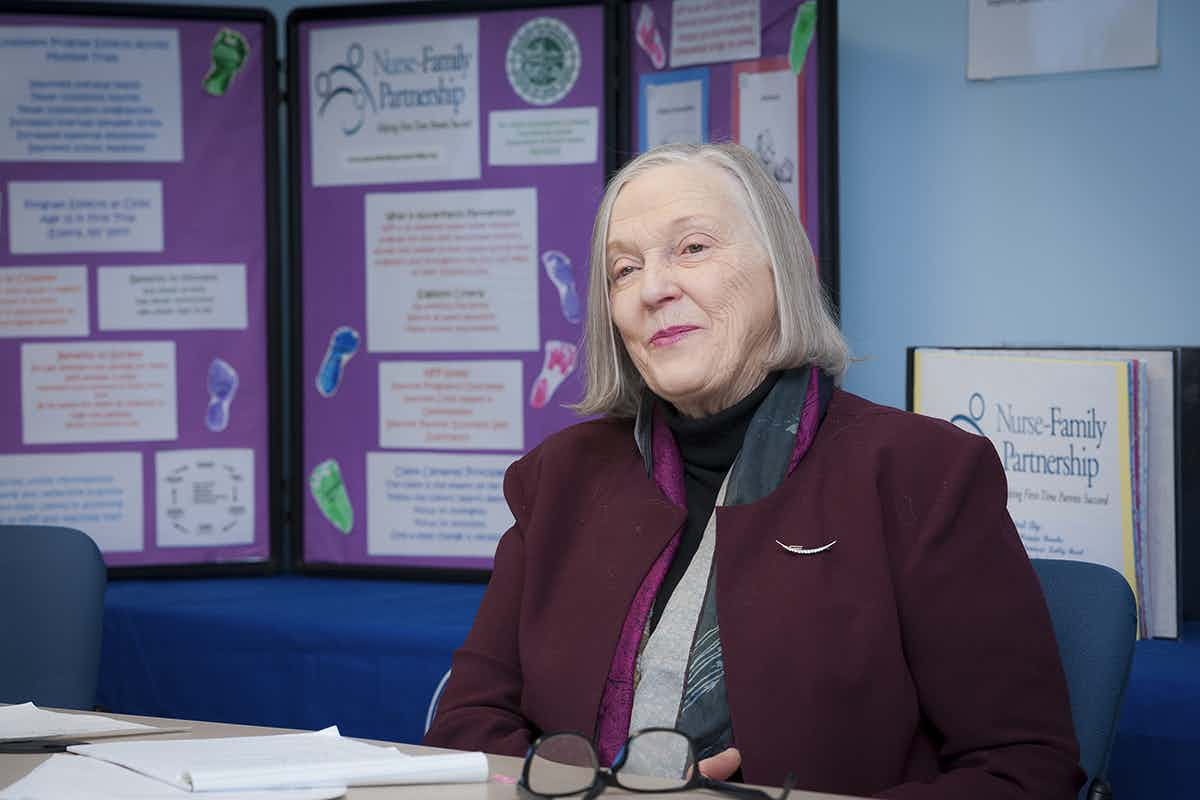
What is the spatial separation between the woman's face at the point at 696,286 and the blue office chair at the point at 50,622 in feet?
3.46

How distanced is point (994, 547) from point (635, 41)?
1713 millimetres

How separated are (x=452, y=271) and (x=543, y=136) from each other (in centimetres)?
36

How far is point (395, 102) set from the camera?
2.94 m

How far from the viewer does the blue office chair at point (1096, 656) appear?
4.60 feet

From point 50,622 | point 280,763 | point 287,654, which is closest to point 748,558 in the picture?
→ point 280,763

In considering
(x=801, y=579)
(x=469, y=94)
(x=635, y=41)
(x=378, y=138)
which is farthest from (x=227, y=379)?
(x=801, y=579)

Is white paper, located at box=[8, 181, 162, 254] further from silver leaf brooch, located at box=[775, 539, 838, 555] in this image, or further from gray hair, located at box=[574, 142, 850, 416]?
silver leaf brooch, located at box=[775, 539, 838, 555]

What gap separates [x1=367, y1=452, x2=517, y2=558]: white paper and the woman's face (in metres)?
1.24

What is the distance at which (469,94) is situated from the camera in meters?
2.91

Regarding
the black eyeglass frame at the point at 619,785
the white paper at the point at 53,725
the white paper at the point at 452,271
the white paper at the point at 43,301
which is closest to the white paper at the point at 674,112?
the white paper at the point at 452,271

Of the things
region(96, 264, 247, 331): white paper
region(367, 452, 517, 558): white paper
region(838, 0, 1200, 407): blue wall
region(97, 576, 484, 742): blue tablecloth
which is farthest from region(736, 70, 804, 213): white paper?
region(96, 264, 247, 331): white paper

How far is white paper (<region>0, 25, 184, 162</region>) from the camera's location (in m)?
2.95

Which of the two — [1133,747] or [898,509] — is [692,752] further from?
[1133,747]

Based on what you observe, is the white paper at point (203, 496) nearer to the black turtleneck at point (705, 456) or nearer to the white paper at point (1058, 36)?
the black turtleneck at point (705, 456)
